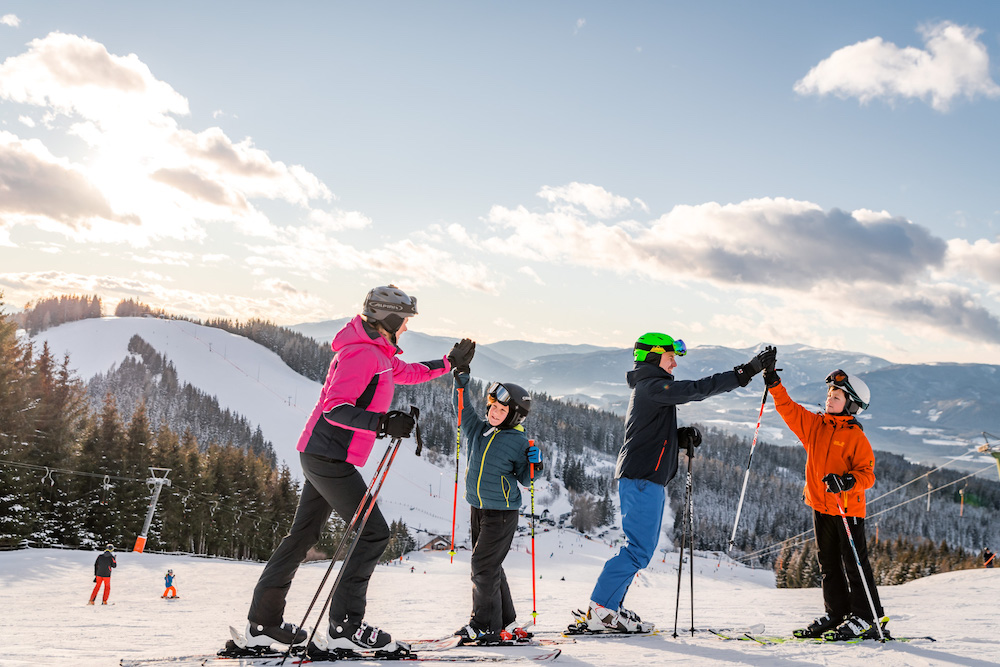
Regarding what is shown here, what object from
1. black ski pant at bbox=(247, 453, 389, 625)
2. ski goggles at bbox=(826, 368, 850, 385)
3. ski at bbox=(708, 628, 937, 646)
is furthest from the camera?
ski goggles at bbox=(826, 368, 850, 385)

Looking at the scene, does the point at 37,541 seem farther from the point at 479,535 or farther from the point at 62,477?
the point at 479,535

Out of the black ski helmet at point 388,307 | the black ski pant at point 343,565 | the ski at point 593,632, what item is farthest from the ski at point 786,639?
the black ski helmet at point 388,307

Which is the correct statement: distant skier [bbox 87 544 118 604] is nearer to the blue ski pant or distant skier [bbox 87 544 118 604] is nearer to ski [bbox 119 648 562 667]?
ski [bbox 119 648 562 667]

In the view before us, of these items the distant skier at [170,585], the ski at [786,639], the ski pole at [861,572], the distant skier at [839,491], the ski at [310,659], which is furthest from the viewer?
the distant skier at [170,585]

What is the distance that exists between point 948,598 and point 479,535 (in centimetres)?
800

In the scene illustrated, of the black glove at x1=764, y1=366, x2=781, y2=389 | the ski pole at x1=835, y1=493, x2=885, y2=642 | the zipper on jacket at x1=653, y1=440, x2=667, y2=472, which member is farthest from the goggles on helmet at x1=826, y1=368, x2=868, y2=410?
the zipper on jacket at x1=653, y1=440, x2=667, y2=472

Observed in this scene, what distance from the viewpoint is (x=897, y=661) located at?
425cm

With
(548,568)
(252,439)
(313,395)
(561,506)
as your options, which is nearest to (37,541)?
(548,568)

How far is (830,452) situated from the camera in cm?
564

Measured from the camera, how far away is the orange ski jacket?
5520 mm

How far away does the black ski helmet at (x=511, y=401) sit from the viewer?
5.65 m

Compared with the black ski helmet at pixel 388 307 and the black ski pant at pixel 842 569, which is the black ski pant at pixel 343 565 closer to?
the black ski helmet at pixel 388 307

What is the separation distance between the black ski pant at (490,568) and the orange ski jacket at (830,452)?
8.69ft

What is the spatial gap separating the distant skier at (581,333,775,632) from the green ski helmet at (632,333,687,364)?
2 centimetres
